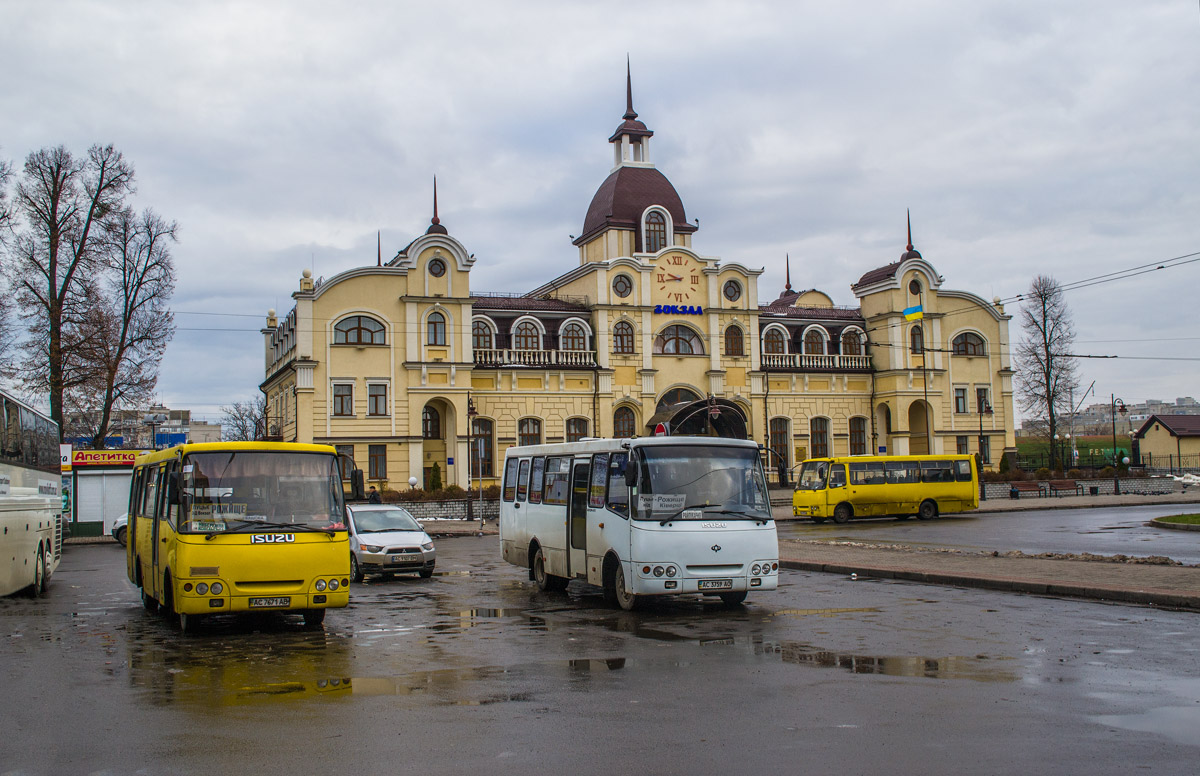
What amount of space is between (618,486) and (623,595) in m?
1.51

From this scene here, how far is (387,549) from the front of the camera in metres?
19.9

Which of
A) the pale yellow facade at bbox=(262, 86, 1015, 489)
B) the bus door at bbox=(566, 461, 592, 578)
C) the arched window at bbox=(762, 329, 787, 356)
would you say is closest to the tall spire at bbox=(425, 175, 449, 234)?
the pale yellow facade at bbox=(262, 86, 1015, 489)

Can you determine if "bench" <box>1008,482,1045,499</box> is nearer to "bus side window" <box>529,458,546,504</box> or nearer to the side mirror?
"bus side window" <box>529,458,546,504</box>

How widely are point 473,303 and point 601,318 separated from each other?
6865 mm

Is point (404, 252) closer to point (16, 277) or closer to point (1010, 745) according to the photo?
point (16, 277)

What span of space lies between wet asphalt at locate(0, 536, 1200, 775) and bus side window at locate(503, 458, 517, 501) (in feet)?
15.7

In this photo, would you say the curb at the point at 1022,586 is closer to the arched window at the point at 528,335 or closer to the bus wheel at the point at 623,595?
the bus wheel at the point at 623,595

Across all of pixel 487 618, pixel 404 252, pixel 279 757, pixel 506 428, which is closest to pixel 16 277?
pixel 404 252

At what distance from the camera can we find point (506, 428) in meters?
53.0

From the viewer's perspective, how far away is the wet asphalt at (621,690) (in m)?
6.56

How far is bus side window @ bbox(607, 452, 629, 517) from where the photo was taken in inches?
565

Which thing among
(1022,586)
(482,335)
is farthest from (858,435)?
(1022,586)

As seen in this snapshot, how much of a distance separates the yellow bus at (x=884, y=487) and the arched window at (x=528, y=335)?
777 inches

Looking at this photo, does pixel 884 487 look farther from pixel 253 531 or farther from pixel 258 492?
pixel 253 531
